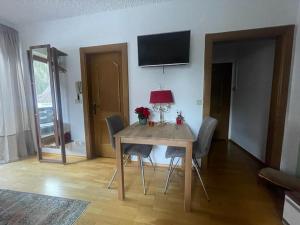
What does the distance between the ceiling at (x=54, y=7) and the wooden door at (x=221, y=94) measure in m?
2.29

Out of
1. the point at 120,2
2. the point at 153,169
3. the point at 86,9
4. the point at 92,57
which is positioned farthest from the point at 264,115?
the point at 86,9

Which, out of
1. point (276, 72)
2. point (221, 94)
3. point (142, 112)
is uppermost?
point (276, 72)

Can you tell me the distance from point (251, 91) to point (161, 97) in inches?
79.0

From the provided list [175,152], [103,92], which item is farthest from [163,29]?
[175,152]

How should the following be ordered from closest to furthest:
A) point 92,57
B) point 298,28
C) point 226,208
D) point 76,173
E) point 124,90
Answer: point 226,208, point 298,28, point 76,173, point 124,90, point 92,57

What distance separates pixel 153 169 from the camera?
2.65 metres

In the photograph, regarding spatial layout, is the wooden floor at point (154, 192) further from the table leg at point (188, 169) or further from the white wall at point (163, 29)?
the white wall at point (163, 29)

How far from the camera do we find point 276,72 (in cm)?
227

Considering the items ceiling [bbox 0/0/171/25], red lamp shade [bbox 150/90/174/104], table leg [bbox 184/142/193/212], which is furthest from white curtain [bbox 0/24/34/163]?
table leg [bbox 184/142/193/212]

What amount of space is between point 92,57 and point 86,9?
2.42 feet

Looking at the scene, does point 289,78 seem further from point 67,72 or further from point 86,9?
point 67,72

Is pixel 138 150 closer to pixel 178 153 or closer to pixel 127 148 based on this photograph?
pixel 127 148

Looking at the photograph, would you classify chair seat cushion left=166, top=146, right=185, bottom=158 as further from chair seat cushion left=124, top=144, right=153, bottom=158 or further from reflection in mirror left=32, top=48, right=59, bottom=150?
reflection in mirror left=32, top=48, right=59, bottom=150

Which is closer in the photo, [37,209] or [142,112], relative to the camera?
[37,209]
